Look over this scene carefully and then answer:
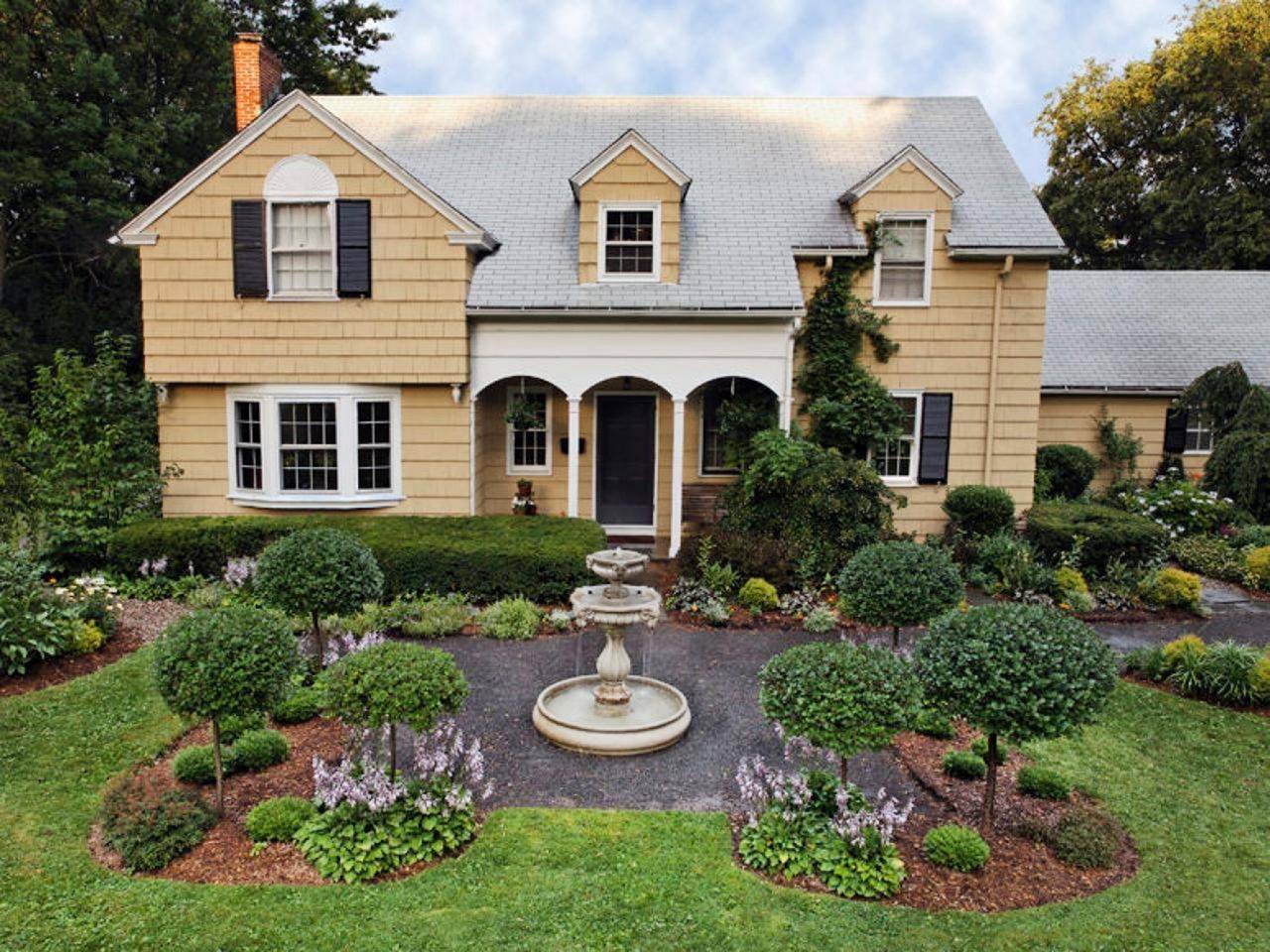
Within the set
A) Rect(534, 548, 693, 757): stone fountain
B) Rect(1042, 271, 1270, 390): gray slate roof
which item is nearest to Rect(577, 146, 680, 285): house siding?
Rect(534, 548, 693, 757): stone fountain

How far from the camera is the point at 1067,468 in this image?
17.6 m

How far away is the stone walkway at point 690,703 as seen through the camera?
6.92m

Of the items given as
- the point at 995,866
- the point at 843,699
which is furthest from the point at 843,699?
the point at 995,866

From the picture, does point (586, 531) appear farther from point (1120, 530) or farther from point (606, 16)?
point (606, 16)

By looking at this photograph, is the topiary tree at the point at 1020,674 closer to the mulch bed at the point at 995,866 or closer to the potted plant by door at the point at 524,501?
the mulch bed at the point at 995,866

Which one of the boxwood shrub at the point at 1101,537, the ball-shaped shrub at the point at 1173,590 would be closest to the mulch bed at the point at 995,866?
the ball-shaped shrub at the point at 1173,590

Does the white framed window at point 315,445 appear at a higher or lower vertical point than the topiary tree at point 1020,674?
higher

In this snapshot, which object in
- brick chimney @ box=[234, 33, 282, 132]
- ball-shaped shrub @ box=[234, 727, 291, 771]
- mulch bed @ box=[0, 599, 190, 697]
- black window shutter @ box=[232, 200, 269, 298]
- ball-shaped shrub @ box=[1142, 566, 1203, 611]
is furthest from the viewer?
brick chimney @ box=[234, 33, 282, 132]

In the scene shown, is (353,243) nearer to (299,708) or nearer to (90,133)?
(299,708)

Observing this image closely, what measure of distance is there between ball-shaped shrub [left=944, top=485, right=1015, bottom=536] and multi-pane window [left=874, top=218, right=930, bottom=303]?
359 cm

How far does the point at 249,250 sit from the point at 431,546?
606 cm

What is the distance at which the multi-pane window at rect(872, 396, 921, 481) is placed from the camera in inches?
607

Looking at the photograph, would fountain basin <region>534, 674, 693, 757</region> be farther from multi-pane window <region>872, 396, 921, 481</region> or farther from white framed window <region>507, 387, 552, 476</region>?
multi-pane window <region>872, 396, 921, 481</region>

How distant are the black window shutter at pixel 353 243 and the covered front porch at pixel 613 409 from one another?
Result: 2.05 metres
